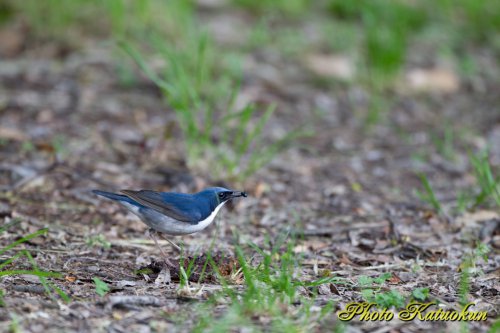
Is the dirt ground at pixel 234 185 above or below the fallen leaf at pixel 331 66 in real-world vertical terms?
below

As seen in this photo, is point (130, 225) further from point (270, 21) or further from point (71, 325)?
point (270, 21)

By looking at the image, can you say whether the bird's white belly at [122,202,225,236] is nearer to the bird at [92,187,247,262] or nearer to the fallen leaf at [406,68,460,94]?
the bird at [92,187,247,262]

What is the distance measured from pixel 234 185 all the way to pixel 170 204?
164cm

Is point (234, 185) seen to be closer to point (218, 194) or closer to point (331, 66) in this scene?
point (218, 194)

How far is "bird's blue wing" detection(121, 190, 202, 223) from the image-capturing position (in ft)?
14.3

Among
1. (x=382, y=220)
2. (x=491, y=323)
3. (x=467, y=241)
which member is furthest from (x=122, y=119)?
(x=491, y=323)

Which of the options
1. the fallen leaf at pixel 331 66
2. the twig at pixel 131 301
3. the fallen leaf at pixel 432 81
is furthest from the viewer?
the fallen leaf at pixel 432 81

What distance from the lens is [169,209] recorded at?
4.39 meters

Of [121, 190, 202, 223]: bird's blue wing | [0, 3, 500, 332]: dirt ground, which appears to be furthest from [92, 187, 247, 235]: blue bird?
[0, 3, 500, 332]: dirt ground

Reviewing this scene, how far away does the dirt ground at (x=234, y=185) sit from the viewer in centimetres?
380

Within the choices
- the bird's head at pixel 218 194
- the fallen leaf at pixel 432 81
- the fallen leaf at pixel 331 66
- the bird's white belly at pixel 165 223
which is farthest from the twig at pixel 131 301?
the fallen leaf at pixel 432 81

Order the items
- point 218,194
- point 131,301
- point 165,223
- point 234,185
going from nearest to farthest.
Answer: point 131,301, point 165,223, point 218,194, point 234,185

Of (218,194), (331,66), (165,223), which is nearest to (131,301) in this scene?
(165,223)

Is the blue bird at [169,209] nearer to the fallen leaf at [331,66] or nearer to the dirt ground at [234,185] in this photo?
the dirt ground at [234,185]
